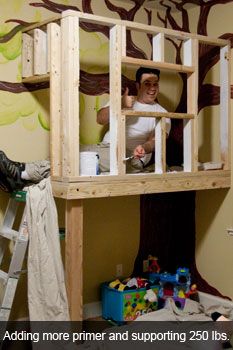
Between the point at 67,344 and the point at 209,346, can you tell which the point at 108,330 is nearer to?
the point at 67,344

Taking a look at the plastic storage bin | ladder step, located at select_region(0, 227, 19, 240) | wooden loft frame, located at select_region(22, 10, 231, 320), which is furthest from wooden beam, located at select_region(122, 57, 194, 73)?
the plastic storage bin

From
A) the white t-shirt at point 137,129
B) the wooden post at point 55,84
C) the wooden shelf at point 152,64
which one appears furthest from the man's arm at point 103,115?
the wooden post at point 55,84

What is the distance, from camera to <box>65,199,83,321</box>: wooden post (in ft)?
9.52

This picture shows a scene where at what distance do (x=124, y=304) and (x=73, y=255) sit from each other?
96 cm

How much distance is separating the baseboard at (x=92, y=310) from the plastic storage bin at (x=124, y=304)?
7 cm

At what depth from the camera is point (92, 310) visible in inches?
153

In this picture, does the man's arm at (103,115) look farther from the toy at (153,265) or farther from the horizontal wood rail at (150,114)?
the toy at (153,265)

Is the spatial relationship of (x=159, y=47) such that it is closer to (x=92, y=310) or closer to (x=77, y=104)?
(x=77, y=104)

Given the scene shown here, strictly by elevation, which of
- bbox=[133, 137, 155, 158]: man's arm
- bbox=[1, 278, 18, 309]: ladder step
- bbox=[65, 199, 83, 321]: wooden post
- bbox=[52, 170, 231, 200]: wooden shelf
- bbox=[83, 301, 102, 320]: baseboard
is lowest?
bbox=[83, 301, 102, 320]: baseboard

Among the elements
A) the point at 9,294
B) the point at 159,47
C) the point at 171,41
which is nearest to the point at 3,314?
the point at 9,294

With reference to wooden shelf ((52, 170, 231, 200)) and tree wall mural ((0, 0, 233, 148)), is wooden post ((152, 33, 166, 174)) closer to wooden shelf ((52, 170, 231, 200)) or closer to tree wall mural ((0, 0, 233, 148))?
wooden shelf ((52, 170, 231, 200))

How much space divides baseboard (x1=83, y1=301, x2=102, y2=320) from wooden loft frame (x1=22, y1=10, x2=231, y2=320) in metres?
0.91

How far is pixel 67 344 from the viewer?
9.55ft

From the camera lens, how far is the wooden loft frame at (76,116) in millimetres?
2863
